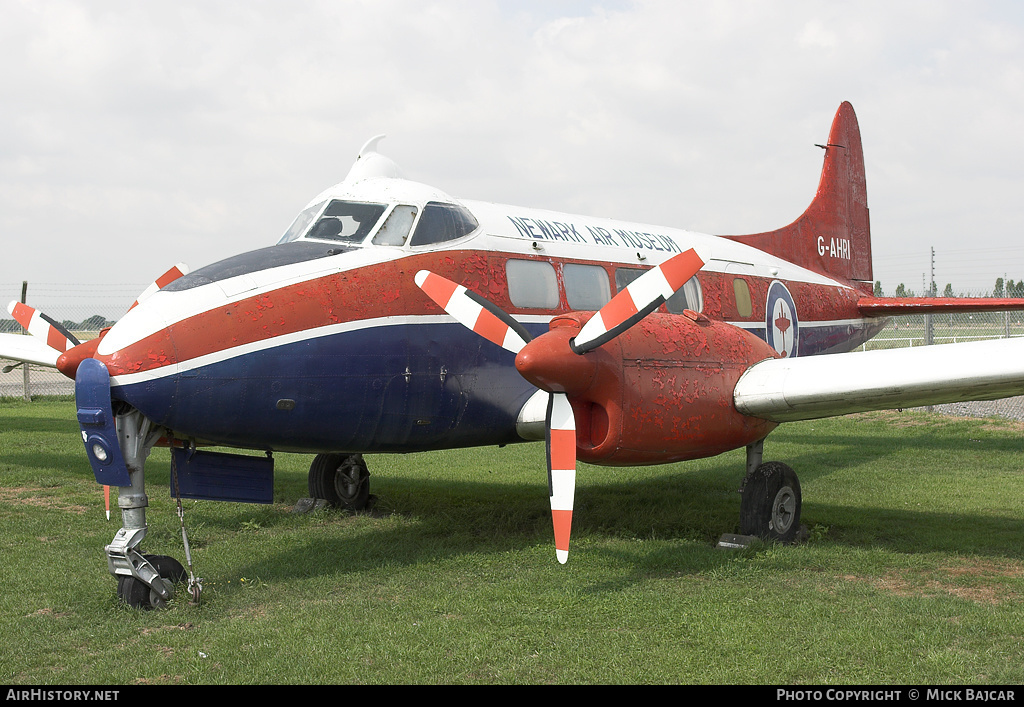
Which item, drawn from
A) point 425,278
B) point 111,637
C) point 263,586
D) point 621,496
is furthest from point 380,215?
point 621,496

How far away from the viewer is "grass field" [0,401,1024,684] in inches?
200

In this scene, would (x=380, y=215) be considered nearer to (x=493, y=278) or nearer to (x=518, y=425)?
(x=493, y=278)

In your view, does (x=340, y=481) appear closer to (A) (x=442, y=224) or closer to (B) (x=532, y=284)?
(B) (x=532, y=284)

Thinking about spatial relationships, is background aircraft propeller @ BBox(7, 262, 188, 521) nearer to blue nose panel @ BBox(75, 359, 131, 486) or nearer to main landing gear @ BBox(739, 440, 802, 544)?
blue nose panel @ BBox(75, 359, 131, 486)

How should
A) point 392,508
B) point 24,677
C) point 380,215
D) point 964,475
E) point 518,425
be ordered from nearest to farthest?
point 24,677, point 380,215, point 518,425, point 392,508, point 964,475

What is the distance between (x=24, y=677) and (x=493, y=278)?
4.97m

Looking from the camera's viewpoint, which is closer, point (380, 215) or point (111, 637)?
point (111, 637)

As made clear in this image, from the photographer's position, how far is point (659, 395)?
7117mm

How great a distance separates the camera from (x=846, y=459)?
14125 millimetres

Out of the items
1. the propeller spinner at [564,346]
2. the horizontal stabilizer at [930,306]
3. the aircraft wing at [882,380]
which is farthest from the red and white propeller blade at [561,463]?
the horizontal stabilizer at [930,306]

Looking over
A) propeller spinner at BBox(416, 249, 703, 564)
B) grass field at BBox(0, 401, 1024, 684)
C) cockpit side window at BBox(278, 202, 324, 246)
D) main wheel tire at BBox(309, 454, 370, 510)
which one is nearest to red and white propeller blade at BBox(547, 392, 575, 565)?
propeller spinner at BBox(416, 249, 703, 564)

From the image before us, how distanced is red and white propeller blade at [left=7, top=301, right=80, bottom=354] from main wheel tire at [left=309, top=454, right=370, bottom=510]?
3042mm

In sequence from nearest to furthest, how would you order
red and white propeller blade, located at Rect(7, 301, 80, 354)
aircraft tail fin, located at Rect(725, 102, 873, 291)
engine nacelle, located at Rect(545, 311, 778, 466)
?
engine nacelle, located at Rect(545, 311, 778, 466) < red and white propeller blade, located at Rect(7, 301, 80, 354) < aircraft tail fin, located at Rect(725, 102, 873, 291)

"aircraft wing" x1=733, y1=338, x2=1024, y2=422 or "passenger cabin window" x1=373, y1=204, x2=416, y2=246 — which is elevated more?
"passenger cabin window" x1=373, y1=204, x2=416, y2=246
